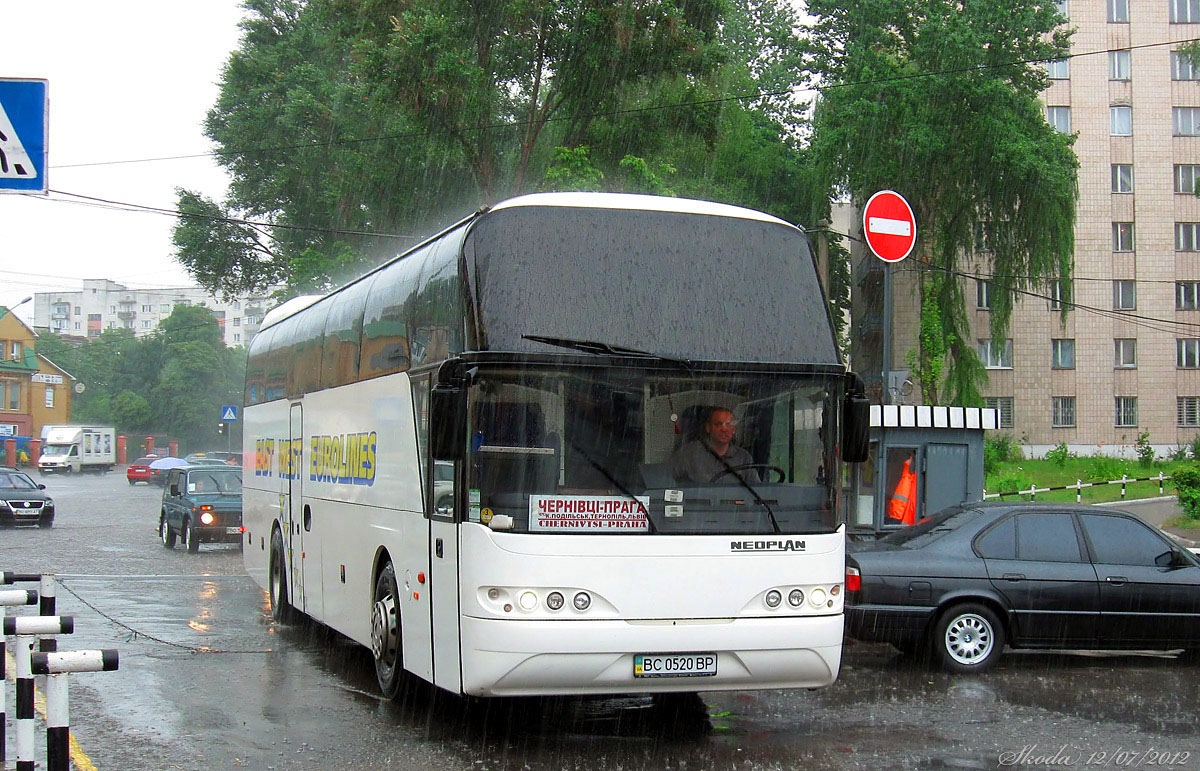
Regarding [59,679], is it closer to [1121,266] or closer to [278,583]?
[278,583]

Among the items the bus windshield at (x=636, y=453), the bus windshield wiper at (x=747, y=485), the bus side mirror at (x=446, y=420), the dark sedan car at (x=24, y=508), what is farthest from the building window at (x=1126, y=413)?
the bus side mirror at (x=446, y=420)

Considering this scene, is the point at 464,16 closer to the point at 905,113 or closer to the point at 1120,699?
the point at 905,113

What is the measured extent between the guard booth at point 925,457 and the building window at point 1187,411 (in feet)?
145

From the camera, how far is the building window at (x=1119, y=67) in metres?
56.8

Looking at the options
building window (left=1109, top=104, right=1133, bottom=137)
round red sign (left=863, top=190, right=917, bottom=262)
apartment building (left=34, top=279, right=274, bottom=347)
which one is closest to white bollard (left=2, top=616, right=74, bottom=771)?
round red sign (left=863, top=190, right=917, bottom=262)

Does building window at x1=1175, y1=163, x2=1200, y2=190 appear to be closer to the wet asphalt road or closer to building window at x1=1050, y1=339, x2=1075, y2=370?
building window at x1=1050, y1=339, x2=1075, y2=370

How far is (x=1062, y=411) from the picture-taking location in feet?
187

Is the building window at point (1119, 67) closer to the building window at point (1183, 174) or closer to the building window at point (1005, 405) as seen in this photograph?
the building window at point (1183, 174)

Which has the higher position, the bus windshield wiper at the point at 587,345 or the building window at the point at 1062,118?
the building window at the point at 1062,118

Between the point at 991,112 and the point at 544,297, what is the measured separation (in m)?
36.5

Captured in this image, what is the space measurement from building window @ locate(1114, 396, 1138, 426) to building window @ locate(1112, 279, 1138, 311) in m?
3.91

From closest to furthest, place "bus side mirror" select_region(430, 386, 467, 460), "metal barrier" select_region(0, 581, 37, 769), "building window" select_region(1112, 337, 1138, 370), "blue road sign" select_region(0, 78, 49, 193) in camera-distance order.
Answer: "metal barrier" select_region(0, 581, 37, 769), "bus side mirror" select_region(430, 386, 467, 460), "blue road sign" select_region(0, 78, 49, 193), "building window" select_region(1112, 337, 1138, 370)

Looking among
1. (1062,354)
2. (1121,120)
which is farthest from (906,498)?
(1121,120)

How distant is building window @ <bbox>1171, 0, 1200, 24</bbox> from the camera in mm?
56938
